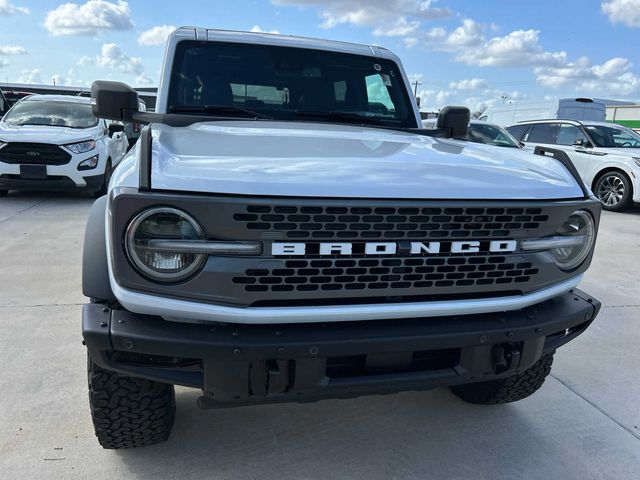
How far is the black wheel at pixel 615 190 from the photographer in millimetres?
9461

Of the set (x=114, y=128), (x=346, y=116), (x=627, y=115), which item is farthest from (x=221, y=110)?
(x=627, y=115)

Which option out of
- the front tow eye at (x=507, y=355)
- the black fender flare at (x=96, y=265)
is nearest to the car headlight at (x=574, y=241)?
the front tow eye at (x=507, y=355)

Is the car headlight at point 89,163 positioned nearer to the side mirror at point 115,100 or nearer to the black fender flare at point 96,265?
the side mirror at point 115,100

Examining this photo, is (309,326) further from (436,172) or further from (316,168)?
(436,172)

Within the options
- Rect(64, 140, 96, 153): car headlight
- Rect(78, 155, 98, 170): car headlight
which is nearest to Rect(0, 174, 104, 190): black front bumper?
Rect(78, 155, 98, 170): car headlight

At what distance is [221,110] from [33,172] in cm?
634

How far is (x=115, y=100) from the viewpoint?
299cm

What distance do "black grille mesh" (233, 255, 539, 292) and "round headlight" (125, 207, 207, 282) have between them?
0.60ft

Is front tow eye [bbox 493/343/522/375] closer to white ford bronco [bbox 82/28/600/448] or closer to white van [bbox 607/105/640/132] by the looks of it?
white ford bronco [bbox 82/28/600/448]

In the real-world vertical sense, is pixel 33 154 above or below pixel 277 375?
above

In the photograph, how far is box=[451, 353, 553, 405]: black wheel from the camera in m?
2.65

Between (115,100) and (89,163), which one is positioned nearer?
(115,100)

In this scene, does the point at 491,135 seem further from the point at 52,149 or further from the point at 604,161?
the point at 52,149

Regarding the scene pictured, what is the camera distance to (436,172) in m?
2.01
